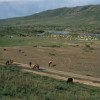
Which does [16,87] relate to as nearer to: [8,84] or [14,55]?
[8,84]

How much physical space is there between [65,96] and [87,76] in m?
19.1

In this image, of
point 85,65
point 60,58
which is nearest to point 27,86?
point 85,65

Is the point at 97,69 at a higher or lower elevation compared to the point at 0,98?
lower

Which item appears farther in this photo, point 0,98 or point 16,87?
point 16,87

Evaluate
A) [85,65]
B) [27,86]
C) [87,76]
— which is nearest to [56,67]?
[85,65]

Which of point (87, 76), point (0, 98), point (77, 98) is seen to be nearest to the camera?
point (0, 98)

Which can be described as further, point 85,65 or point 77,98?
point 85,65

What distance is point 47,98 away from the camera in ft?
49.1

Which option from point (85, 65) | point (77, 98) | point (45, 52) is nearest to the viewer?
point (77, 98)

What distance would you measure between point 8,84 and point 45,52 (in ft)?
146

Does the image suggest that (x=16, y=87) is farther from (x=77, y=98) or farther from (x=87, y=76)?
(x=87, y=76)

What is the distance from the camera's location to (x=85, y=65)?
45.2m

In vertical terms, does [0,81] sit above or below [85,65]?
above

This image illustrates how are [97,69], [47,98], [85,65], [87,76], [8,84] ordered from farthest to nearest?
[85,65] < [97,69] < [87,76] < [8,84] < [47,98]
